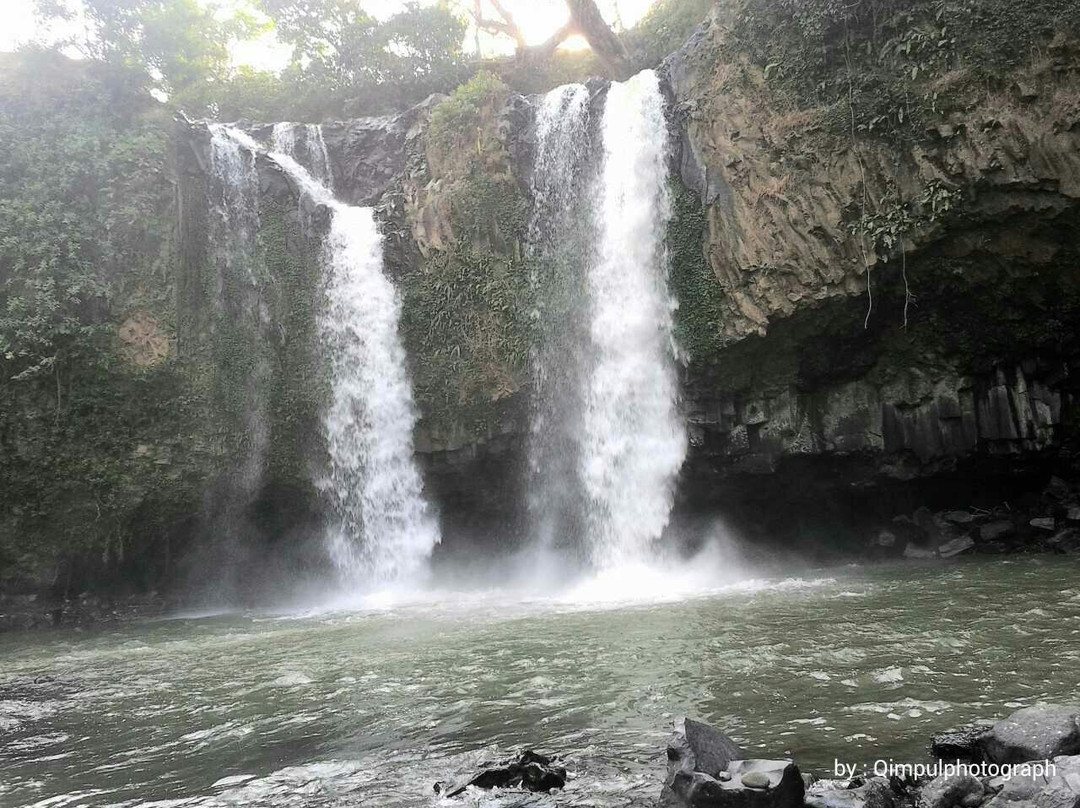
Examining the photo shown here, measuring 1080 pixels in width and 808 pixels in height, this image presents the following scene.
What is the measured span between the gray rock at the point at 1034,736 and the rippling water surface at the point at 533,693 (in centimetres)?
45

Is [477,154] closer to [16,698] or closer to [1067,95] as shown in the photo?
[1067,95]

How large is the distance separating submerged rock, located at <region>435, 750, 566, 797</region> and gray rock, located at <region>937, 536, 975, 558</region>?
38.6 ft

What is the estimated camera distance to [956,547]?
13695 mm

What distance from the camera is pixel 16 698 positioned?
7.57 metres

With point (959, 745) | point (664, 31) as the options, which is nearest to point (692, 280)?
point (664, 31)

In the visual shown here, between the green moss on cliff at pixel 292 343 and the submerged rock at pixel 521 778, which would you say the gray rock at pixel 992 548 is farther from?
the green moss on cliff at pixel 292 343

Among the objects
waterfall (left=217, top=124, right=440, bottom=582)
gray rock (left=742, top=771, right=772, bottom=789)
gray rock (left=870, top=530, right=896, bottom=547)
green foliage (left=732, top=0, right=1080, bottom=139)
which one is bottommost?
gray rock (left=742, top=771, right=772, bottom=789)

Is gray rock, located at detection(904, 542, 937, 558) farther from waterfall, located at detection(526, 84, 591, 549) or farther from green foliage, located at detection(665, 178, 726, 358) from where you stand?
waterfall, located at detection(526, 84, 591, 549)

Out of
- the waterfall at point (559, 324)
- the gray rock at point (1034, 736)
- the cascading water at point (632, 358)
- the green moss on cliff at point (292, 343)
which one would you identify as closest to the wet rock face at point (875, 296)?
the cascading water at point (632, 358)

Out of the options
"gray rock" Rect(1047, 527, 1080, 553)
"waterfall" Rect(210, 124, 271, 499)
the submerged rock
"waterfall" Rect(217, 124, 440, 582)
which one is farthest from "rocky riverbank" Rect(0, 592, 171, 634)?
"gray rock" Rect(1047, 527, 1080, 553)

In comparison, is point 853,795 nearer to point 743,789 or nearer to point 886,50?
point 743,789

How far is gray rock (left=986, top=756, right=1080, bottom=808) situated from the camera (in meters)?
3.24

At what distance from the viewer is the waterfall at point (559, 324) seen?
49.5ft

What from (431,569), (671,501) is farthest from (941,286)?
(431,569)
